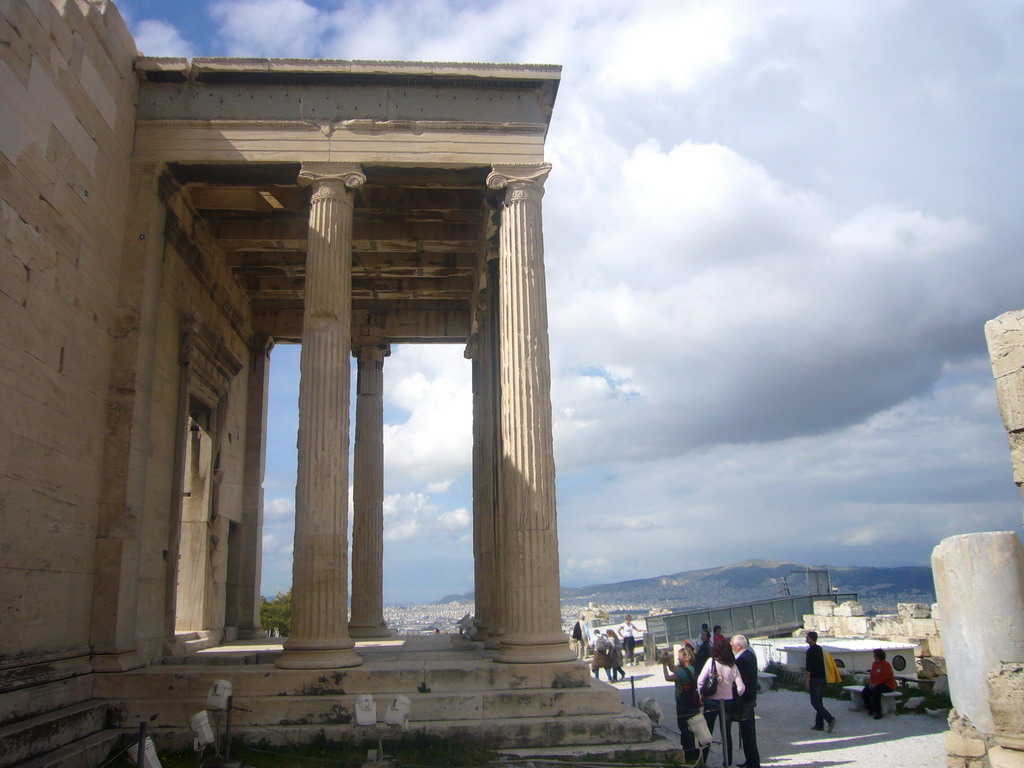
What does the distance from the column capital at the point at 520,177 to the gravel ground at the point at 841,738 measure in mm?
9881

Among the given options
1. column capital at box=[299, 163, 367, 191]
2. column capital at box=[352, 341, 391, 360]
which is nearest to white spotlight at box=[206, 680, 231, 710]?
column capital at box=[299, 163, 367, 191]

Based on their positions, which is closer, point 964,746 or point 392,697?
point 964,746

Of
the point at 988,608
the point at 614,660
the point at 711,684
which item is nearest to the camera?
the point at 988,608

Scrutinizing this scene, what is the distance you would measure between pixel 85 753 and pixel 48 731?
564mm

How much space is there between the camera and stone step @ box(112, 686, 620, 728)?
1243 cm

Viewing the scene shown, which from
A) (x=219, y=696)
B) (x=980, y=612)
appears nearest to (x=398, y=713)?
(x=219, y=696)

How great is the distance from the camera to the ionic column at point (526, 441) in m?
13.9

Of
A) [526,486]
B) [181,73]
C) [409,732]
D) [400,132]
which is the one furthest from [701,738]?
[181,73]

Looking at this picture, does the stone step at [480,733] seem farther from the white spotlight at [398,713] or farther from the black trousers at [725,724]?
the white spotlight at [398,713]

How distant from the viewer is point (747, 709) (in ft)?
37.8

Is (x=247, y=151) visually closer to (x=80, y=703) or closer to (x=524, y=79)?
(x=524, y=79)

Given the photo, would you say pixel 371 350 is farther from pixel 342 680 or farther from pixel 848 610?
pixel 848 610

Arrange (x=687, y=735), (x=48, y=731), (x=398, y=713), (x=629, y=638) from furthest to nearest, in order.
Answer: (x=629, y=638) < (x=687, y=735) < (x=48, y=731) < (x=398, y=713)

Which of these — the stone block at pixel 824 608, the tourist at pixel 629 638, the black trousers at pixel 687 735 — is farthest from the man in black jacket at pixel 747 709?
the stone block at pixel 824 608
